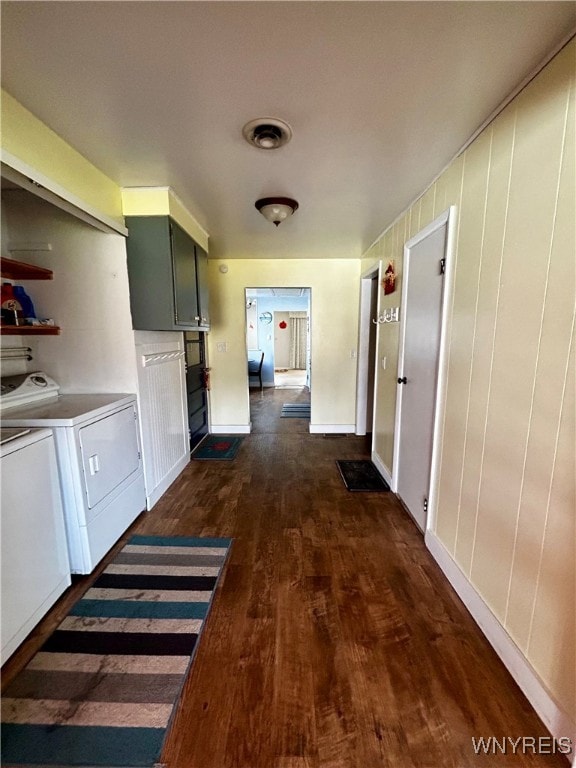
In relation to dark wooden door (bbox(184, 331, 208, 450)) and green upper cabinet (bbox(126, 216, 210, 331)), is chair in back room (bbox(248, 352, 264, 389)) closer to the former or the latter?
dark wooden door (bbox(184, 331, 208, 450))

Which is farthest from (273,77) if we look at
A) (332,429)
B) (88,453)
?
(332,429)

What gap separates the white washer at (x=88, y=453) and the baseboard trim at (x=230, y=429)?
2013mm

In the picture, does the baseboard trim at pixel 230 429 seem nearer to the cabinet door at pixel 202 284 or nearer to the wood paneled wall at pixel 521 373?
the cabinet door at pixel 202 284

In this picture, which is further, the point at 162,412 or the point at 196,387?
the point at 196,387

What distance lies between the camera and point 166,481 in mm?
2670

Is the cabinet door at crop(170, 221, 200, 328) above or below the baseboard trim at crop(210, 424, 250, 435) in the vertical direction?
above

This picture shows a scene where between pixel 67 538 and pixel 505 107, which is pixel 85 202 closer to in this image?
pixel 67 538

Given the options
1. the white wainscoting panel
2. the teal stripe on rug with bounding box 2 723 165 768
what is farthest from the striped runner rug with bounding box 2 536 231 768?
the white wainscoting panel

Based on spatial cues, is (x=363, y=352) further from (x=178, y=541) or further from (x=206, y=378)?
(x=178, y=541)

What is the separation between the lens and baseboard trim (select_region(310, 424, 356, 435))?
165 inches

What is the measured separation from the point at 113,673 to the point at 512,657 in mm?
1593

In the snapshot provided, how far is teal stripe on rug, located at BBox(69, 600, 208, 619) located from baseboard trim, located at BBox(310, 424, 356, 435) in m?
2.82

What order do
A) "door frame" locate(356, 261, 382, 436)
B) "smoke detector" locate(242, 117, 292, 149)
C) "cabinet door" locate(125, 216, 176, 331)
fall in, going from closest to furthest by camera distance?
"smoke detector" locate(242, 117, 292, 149)
"cabinet door" locate(125, 216, 176, 331)
"door frame" locate(356, 261, 382, 436)

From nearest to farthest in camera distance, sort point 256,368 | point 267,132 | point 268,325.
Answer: point 267,132, point 256,368, point 268,325
